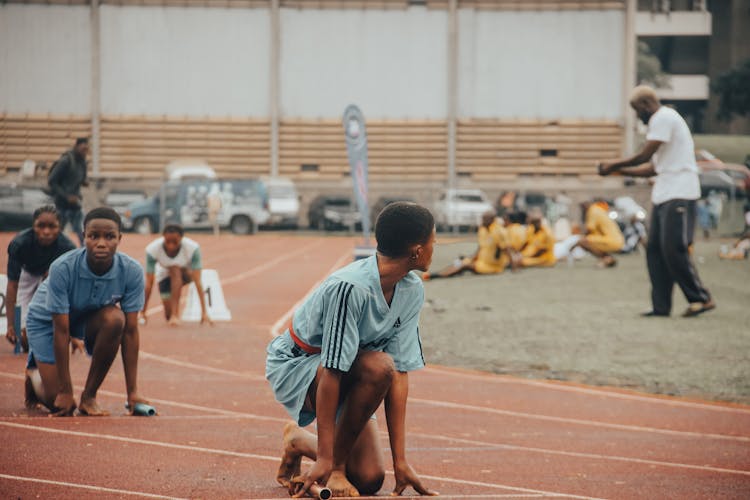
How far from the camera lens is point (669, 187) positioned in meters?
11.9

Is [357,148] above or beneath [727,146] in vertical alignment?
beneath

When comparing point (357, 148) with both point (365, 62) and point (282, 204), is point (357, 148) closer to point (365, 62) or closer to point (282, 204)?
point (282, 204)

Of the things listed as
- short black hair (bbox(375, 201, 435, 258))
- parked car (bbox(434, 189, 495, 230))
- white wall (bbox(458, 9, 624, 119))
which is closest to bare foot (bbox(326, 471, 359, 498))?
short black hair (bbox(375, 201, 435, 258))

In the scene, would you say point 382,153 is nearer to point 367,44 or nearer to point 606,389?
point 367,44

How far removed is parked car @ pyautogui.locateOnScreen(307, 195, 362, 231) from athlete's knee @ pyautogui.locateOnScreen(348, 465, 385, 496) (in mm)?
33276

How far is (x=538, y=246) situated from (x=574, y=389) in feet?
44.3

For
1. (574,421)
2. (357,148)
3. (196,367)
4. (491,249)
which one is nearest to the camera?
(574,421)

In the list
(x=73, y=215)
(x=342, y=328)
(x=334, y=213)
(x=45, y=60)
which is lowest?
(x=334, y=213)

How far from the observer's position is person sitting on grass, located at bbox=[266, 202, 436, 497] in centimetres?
493

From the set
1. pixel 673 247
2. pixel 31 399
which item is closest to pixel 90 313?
pixel 31 399

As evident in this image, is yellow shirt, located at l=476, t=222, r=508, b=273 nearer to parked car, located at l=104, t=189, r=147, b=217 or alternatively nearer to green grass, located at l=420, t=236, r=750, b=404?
green grass, located at l=420, t=236, r=750, b=404

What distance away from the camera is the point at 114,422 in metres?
7.04

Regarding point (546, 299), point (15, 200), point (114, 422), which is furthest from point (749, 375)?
point (15, 200)

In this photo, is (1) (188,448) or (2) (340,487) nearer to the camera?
(2) (340,487)
